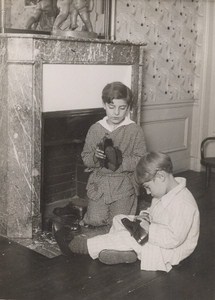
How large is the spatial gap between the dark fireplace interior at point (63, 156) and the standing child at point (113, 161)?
0.18 meters

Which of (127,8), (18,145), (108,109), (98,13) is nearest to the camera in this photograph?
(18,145)

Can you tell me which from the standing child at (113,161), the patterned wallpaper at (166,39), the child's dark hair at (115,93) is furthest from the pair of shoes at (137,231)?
the patterned wallpaper at (166,39)

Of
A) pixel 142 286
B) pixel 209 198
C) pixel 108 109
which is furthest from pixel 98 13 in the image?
pixel 142 286

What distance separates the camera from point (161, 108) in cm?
496

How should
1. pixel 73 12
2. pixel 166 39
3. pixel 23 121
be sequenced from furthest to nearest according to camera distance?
1. pixel 166 39
2. pixel 73 12
3. pixel 23 121

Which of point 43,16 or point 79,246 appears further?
point 43,16

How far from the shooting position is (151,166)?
2.68m

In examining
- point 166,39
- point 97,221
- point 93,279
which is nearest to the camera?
point 93,279

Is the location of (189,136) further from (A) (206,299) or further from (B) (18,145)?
(A) (206,299)

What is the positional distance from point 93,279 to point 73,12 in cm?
205

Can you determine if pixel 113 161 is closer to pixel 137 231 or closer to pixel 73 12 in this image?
pixel 137 231

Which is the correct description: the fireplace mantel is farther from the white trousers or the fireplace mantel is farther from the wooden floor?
the white trousers

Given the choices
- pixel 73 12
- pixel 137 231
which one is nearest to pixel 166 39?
pixel 73 12

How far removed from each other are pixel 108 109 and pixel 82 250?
1.04 m
